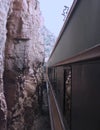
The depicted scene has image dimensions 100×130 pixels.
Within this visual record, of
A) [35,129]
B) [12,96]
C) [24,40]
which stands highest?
[24,40]

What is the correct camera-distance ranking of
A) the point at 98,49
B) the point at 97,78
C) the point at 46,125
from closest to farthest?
the point at 98,49, the point at 97,78, the point at 46,125

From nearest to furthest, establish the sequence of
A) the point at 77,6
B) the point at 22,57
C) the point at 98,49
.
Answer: the point at 98,49
the point at 77,6
the point at 22,57

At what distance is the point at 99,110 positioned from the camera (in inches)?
49.7

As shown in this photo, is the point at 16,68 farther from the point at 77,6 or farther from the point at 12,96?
the point at 77,6

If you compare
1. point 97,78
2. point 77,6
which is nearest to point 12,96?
point 77,6

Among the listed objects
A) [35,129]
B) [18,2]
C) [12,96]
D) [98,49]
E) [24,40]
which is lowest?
[35,129]

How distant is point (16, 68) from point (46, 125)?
6.30ft

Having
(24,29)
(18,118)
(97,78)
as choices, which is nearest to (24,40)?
(24,29)

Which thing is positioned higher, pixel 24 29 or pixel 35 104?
pixel 24 29

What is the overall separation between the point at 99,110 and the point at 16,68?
27.8 ft

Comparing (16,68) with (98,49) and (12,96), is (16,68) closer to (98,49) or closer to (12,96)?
(12,96)

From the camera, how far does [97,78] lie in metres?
1.31

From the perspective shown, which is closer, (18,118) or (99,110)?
(99,110)

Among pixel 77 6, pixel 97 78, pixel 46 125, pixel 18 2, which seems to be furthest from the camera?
pixel 18 2
